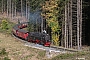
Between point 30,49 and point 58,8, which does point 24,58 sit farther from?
point 58,8

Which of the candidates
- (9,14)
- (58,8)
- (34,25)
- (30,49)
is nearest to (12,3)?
(9,14)

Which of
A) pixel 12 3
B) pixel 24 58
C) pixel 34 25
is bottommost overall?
pixel 24 58

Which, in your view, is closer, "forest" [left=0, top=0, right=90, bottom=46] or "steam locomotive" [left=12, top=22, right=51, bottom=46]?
"steam locomotive" [left=12, top=22, right=51, bottom=46]

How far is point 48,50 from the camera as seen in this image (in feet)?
137

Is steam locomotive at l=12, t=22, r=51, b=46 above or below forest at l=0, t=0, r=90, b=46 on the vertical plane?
below

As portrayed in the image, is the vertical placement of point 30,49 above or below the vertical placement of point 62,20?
below

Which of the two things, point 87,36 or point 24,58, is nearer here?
point 24,58

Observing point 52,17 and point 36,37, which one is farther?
point 52,17

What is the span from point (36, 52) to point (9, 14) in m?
50.2

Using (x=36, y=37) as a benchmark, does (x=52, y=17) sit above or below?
above

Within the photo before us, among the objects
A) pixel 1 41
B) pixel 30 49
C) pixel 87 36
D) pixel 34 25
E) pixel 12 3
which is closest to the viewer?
pixel 30 49

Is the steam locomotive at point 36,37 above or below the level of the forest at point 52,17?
below

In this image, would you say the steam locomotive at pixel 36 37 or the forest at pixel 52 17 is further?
the forest at pixel 52 17

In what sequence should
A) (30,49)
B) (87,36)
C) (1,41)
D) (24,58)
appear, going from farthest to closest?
1. (87,36)
2. (1,41)
3. (30,49)
4. (24,58)
